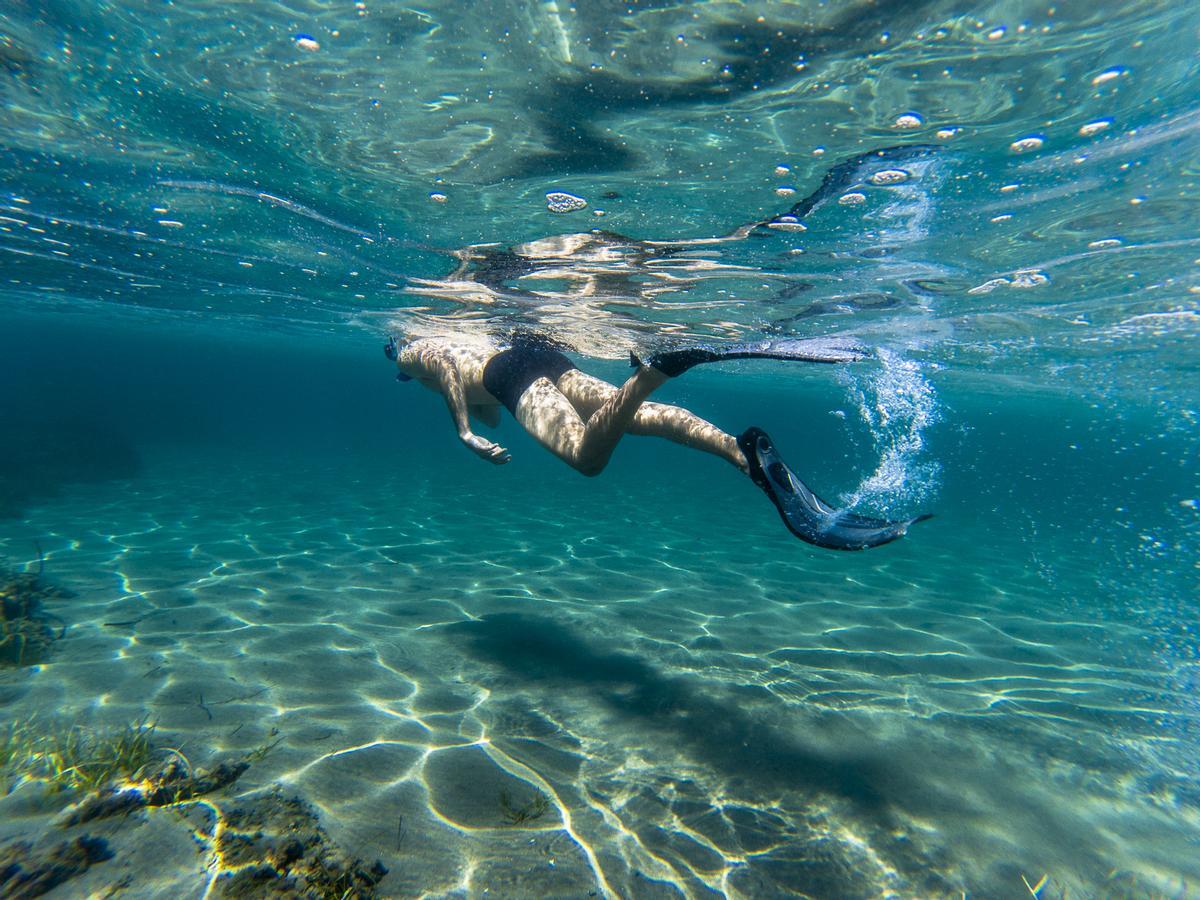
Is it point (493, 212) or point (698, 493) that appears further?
point (698, 493)

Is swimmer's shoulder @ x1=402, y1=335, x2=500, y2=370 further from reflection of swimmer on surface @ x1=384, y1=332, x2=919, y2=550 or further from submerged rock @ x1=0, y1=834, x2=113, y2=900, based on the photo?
submerged rock @ x1=0, y1=834, x2=113, y2=900

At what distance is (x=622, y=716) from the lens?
5.78 metres

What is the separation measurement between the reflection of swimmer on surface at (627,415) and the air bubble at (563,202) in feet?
7.73

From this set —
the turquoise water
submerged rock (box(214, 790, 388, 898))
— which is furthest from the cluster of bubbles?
submerged rock (box(214, 790, 388, 898))

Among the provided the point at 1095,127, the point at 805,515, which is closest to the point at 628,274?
the point at 1095,127

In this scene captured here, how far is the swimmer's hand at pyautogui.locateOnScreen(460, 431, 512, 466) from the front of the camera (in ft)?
19.7

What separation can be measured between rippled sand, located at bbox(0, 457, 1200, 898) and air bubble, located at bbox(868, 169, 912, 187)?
661 centimetres

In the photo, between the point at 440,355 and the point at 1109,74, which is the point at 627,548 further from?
the point at 1109,74

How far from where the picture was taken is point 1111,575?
17.4 meters

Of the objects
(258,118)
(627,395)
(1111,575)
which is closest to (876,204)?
(627,395)

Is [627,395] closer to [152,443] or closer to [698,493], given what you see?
[698,493]

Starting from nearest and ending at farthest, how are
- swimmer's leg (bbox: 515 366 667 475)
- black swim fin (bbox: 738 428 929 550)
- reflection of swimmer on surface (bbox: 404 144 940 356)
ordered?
black swim fin (bbox: 738 428 929 550) → swimmer's leg (bbox: 515 366 667 475) → reflection of swimmer on surface (bbox: 404 144 940 356)

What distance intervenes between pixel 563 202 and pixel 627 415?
16.3 feet

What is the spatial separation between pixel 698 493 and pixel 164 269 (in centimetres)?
2345
